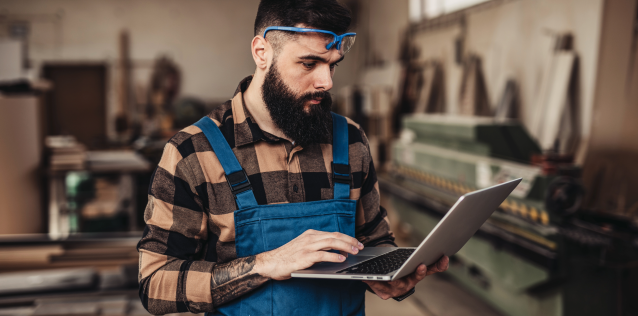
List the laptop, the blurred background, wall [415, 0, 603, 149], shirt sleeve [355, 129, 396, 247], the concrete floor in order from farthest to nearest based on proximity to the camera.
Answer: the concrete floor → wall [415, 0, 603, 149] → the blurred background → shirt sleeve [355, 129, 396, 247] → the laptop

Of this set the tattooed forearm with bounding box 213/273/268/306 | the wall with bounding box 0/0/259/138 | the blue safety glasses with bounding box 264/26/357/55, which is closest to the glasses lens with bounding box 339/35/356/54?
the blue safety glasses with bounding box 264/26/357/55

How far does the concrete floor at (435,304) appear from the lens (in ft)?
11.7

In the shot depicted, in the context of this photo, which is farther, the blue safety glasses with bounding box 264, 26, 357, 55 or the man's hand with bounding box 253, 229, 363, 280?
the blue safety glasses with bounding box 264, 26, 357, 55

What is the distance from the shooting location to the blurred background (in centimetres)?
245

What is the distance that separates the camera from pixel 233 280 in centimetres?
114

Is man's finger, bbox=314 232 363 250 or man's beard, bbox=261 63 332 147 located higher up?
man's beard, bbox=261 63 332 147

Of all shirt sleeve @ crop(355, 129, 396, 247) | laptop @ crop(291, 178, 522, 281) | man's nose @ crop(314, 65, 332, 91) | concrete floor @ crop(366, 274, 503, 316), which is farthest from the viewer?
concrete floor @ crop(366, 274, 503, 316)

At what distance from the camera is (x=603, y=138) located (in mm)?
2793

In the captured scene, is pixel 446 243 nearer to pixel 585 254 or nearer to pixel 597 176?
pixel 585 254

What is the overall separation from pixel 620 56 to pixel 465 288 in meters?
2.13

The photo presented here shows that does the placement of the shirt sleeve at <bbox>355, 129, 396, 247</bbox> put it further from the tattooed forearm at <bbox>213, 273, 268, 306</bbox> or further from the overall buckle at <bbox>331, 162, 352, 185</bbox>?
the tattooed forearm at <bbox>213, 273, 268, 306</bbox>

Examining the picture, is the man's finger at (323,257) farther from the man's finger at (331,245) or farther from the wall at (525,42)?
the wall at (525,42)

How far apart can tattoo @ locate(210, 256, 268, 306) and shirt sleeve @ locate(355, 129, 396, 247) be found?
402mm

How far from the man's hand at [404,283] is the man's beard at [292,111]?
414 mm
